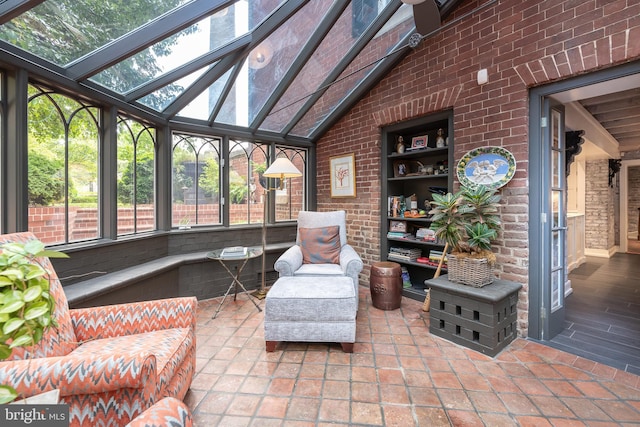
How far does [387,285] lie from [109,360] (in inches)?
97.8

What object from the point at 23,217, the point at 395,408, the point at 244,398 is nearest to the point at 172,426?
the point at 244,398

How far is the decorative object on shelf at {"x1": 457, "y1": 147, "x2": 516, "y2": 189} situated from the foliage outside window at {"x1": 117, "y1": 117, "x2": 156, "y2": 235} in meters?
3.34

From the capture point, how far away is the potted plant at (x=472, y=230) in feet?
7.64

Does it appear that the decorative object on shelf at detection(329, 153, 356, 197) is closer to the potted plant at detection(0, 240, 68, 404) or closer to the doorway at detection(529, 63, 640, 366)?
the doorway at detection(529, 63, 640, 366)

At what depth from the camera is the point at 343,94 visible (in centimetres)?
379

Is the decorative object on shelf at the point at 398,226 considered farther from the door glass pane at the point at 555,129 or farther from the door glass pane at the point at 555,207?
the door glass pane at the point at 555,129

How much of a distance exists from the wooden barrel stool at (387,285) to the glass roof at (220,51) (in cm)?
223

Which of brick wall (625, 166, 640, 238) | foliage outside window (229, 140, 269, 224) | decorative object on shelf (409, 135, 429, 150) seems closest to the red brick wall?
decorative object on shelf (409, 135, 429, 150)

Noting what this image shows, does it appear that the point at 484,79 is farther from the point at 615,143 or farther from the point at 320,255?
the point at 615,143

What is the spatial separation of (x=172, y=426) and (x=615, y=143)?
751 centimetres

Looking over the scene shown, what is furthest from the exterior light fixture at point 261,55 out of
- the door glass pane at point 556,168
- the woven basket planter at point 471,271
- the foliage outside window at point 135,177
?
the door glass pane at point 556,168

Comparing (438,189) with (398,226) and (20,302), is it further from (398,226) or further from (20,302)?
(20,302)

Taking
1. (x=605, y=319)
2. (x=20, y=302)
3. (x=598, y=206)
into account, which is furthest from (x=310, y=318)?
(x=598, y=206)

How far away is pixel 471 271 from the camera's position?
2.35 metres
